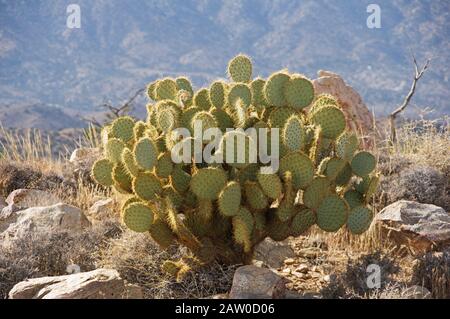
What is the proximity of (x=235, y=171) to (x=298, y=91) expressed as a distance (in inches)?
28.9

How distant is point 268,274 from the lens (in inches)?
165

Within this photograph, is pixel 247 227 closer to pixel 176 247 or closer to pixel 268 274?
pixel 268 274

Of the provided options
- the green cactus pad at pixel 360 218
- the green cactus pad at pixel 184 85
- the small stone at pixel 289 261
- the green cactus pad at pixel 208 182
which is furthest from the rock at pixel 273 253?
the green cactus pad at pixel 184 85

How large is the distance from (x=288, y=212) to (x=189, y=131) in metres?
0.86

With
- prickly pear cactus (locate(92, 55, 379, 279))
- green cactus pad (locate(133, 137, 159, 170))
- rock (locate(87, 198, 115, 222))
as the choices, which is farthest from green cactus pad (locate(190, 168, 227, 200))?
rock (locate(87, 198, 115, 222))

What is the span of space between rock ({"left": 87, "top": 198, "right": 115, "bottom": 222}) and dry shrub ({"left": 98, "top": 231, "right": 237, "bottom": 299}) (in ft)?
3.88

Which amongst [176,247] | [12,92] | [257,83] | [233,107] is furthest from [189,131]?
[12,92]

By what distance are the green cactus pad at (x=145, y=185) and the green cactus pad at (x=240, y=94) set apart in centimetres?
76

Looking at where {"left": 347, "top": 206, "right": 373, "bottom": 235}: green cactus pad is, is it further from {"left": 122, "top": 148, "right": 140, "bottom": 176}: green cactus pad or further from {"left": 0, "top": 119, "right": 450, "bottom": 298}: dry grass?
{"left": 122, "top": 148, "right": 140, "bottom": 176}: green cactus pad

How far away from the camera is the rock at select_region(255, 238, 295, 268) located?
5.12m

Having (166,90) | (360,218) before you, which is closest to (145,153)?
(166,90)

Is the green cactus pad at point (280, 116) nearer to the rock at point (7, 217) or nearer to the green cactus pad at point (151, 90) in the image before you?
the green cactus pad at point (151, 90)

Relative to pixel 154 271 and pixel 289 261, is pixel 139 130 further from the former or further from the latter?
pixel 289 261
